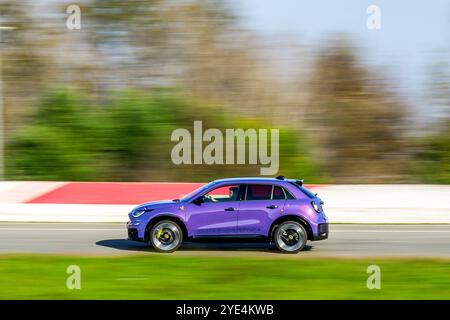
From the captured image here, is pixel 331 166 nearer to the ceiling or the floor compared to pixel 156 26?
nearer to the floor

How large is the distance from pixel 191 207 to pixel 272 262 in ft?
7.00

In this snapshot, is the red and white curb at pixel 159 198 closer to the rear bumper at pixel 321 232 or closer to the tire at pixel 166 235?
the rear bumper at pixel 321 232

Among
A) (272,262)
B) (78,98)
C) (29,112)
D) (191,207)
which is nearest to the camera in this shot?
(272,262)

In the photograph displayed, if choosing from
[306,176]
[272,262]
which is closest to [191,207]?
[272,262]

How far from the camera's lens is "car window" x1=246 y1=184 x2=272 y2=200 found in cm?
1421

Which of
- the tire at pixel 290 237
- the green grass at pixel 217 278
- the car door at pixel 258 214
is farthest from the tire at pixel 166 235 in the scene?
the tire at pixel 290 237

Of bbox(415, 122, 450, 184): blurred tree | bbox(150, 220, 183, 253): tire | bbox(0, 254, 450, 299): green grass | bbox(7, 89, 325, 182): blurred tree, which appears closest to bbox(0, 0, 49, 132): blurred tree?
bbox(7, 89, 325, 182): blurred tree

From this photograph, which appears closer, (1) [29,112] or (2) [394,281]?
(2) [394,281]

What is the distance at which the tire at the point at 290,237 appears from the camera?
14078mm

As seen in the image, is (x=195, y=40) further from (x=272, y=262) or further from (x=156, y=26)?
(x=272, y=262)

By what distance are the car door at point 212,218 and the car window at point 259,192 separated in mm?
275

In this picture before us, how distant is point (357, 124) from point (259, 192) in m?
20.1

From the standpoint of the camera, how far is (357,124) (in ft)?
110

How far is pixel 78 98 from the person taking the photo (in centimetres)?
3019
